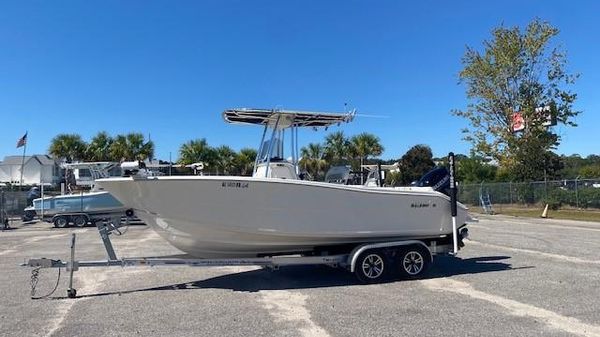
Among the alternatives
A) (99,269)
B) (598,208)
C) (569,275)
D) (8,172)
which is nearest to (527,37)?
(598,208)

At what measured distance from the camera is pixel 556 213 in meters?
31.2

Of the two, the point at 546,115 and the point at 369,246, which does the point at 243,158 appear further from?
the point at 369,246

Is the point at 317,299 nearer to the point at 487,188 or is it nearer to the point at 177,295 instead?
the point at 177,295

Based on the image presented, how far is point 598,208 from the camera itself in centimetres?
3088

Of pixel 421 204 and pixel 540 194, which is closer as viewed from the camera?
pixel 421 204

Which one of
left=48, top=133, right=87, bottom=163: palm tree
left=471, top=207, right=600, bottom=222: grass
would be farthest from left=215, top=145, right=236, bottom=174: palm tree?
left=471, top=207, right=600, bottom=222: grass

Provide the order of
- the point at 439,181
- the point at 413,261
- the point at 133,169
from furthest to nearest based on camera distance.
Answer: the point at 439,181, the point at 413,261, the point at 133,169

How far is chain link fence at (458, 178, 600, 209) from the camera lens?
31844mm

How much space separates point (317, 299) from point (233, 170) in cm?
4108

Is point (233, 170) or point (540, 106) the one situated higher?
point (540, 106)

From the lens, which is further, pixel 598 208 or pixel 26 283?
pixel 598 208

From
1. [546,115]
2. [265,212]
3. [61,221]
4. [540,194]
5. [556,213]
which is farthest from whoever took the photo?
[546,115]

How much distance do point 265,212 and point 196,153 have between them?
40.9m

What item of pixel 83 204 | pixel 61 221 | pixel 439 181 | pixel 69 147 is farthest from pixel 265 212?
pixel 69 147
